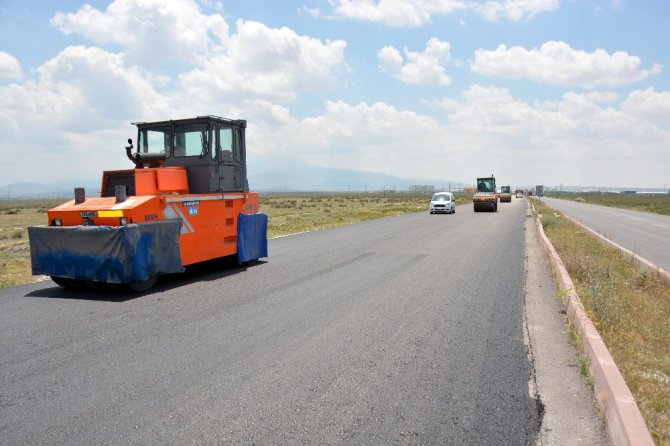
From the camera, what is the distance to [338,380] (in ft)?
14.8

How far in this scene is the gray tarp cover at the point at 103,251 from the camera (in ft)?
26.2

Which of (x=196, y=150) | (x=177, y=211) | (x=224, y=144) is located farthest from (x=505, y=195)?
(x=177, y=211)

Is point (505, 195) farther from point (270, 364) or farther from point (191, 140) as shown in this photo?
Answer: point (270, 364)

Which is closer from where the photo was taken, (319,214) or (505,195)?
(319,214)

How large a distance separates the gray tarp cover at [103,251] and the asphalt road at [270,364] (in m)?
0.45

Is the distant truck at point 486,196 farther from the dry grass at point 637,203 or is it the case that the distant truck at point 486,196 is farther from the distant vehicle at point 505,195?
the distant vehicle at point 505,195

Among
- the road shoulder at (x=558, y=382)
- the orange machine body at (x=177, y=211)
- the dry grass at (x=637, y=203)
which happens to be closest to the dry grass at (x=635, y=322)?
the road shoulder at (x=558, y=382)

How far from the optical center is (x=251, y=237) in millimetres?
11484

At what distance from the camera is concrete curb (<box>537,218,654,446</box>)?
10.6 feet

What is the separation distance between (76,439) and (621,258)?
1239cm

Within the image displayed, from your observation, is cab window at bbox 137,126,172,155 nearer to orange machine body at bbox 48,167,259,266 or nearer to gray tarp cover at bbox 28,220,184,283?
orange machine body at bbox 48,167,259,266

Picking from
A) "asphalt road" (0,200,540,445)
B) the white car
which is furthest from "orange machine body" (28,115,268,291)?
the white car

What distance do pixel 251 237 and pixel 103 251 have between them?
3.94 m

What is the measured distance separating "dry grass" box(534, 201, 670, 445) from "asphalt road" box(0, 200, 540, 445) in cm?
89
